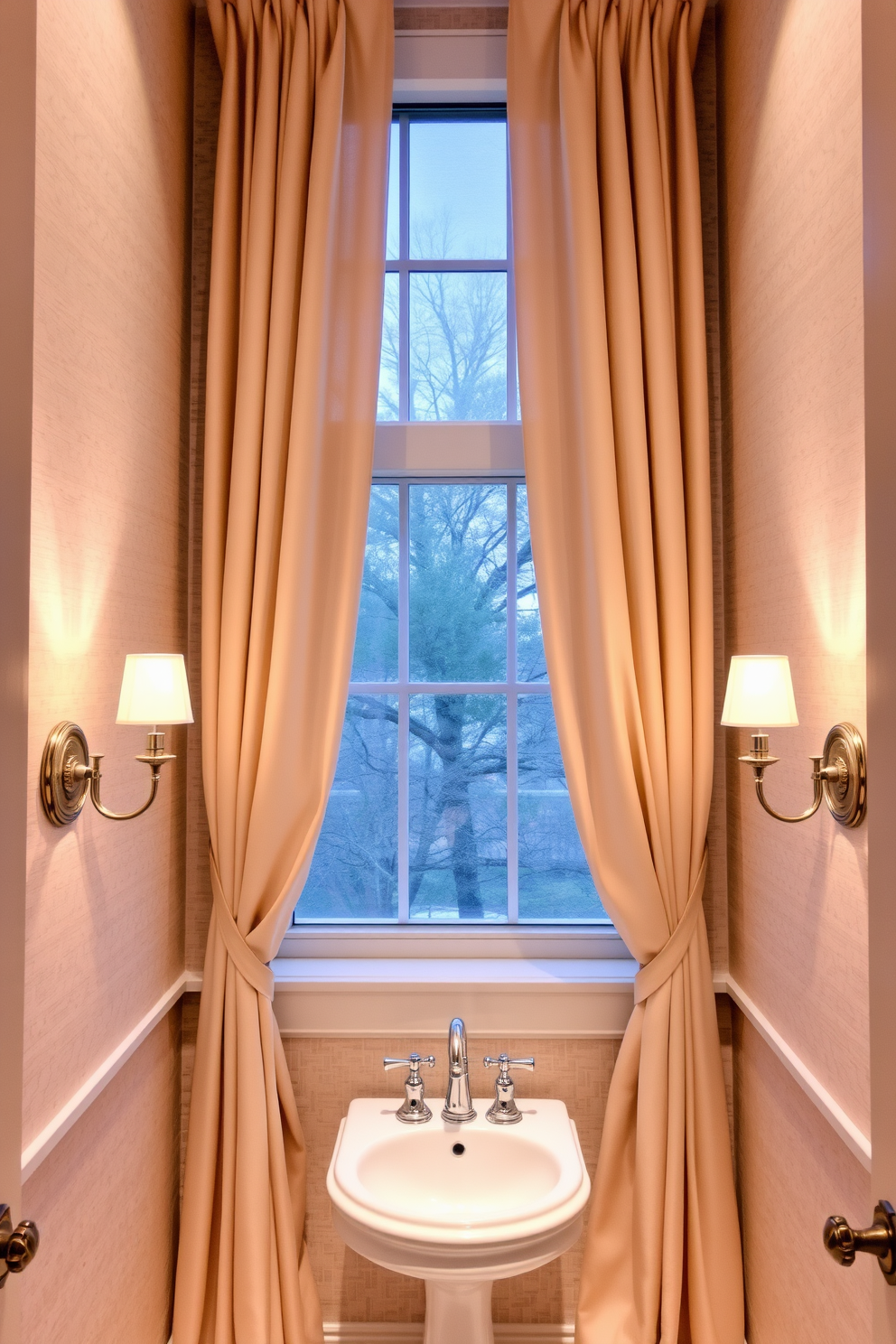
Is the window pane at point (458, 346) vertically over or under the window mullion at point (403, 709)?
over

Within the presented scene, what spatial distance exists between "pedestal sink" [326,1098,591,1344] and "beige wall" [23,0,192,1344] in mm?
416

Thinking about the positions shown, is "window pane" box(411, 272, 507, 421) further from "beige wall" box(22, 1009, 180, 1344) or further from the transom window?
"beige wall" box(22, 1009, 180, 1344)

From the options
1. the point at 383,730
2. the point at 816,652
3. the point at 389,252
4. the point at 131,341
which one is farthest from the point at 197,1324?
the point at 389,252

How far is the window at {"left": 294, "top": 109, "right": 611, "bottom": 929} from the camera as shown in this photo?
6.68 ft

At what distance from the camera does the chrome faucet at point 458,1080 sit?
1.69 m

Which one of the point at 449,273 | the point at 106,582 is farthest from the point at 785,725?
the point at 449,273

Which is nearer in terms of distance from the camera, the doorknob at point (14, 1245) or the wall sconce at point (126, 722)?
the doorknob at point (14, 1245)

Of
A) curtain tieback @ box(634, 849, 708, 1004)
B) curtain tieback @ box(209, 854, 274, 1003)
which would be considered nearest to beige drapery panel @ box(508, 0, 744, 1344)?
curtain tieback @ box(634, 849, 708, 1004)

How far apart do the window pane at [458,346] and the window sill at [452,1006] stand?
51.2 inches

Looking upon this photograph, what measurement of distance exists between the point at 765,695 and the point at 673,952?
66 centimetres

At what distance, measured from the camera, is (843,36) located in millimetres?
1244

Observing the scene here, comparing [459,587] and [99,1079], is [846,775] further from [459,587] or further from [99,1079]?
[99,1079]

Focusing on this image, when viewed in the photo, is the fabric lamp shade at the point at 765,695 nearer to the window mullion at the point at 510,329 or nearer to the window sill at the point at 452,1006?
the window sill at the point at 452,1006

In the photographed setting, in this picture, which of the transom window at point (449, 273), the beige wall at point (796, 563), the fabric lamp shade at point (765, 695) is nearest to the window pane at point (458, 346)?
the transom window at point (449, 273)
